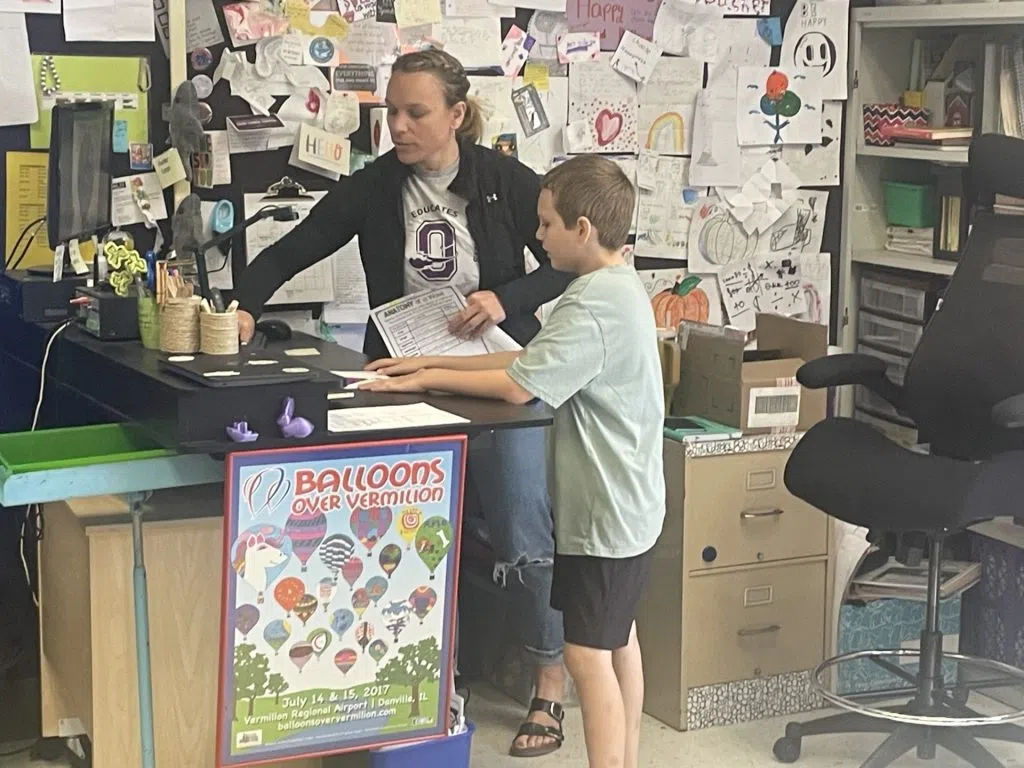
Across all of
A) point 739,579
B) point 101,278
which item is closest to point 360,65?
point 101,278

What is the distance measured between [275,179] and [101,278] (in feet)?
2.02

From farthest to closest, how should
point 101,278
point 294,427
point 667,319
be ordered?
1. point 667,319
2. point 101,278
3. point 294,427

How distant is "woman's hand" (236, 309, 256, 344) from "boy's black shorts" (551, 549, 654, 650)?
28.9 inches

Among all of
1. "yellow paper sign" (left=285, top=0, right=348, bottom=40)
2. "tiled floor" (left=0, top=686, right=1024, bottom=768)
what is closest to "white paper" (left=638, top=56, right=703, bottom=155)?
"yellow paper sign" (left=285, top=0, right=348, bottom=40)

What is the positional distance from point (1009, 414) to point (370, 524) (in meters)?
1.20

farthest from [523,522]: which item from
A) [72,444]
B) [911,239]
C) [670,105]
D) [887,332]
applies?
[911,239]

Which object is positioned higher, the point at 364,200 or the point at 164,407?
the point at 364,200

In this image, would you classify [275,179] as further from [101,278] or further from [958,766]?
[958,766]

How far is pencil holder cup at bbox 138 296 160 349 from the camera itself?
8.65 feet

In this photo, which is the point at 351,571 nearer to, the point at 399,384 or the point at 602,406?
the point at 399,384

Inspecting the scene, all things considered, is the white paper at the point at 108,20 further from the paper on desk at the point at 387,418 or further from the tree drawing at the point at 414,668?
the tree drawing at the point at 414,668

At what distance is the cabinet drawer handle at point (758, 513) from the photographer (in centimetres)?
330

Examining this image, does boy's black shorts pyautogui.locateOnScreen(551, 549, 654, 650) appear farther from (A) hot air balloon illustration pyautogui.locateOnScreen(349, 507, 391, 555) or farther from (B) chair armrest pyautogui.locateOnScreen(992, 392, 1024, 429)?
(B) chair armrest pyautogui.locateOnScreen(992, 392, 1024, 429)

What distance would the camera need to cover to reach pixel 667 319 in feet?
13.1
